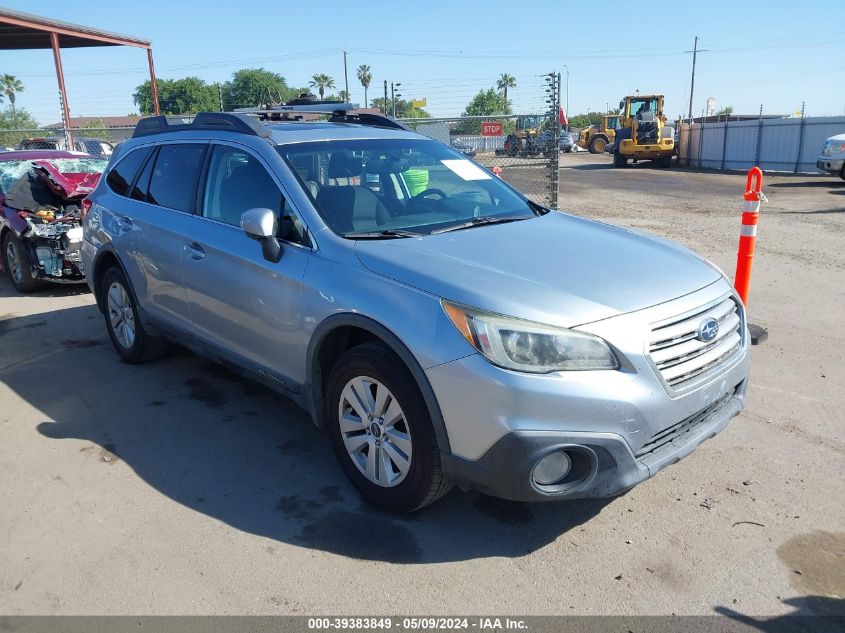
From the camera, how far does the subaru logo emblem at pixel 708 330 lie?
3.07 metres

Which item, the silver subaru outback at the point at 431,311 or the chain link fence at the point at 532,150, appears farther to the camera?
the chain link fence at the point at 532,150

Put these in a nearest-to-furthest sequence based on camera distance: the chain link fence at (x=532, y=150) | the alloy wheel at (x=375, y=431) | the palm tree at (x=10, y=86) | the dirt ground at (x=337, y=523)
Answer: the dirt ground at (x=337, y=523), the alloy wheel at (x=375, y=431), the chain link fence at (x=532, y=150), the palm tree at (x=10, y=86)

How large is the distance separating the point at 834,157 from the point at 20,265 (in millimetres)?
18778

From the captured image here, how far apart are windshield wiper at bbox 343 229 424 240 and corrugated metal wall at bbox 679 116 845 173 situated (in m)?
23.4

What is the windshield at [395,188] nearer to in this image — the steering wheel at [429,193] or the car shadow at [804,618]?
the steering wheel at [429,193]

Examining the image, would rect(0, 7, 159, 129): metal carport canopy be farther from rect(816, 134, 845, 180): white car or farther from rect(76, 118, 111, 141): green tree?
rect(816, 134, 845, 180): white car

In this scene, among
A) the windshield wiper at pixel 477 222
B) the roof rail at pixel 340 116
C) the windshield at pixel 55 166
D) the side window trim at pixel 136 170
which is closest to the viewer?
the windshield wiper at pixel 477 222

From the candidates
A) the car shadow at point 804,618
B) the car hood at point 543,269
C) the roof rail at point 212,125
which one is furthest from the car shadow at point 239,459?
the roof rail at point 212,125

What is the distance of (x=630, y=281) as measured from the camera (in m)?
3.13

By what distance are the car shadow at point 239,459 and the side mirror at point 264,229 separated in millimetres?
1215

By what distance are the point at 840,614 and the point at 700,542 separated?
59cm

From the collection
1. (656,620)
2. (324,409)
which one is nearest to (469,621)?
(656,620)

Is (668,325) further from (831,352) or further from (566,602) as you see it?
(831,352)

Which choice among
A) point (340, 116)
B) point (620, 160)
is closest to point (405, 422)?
point (340, 116)
